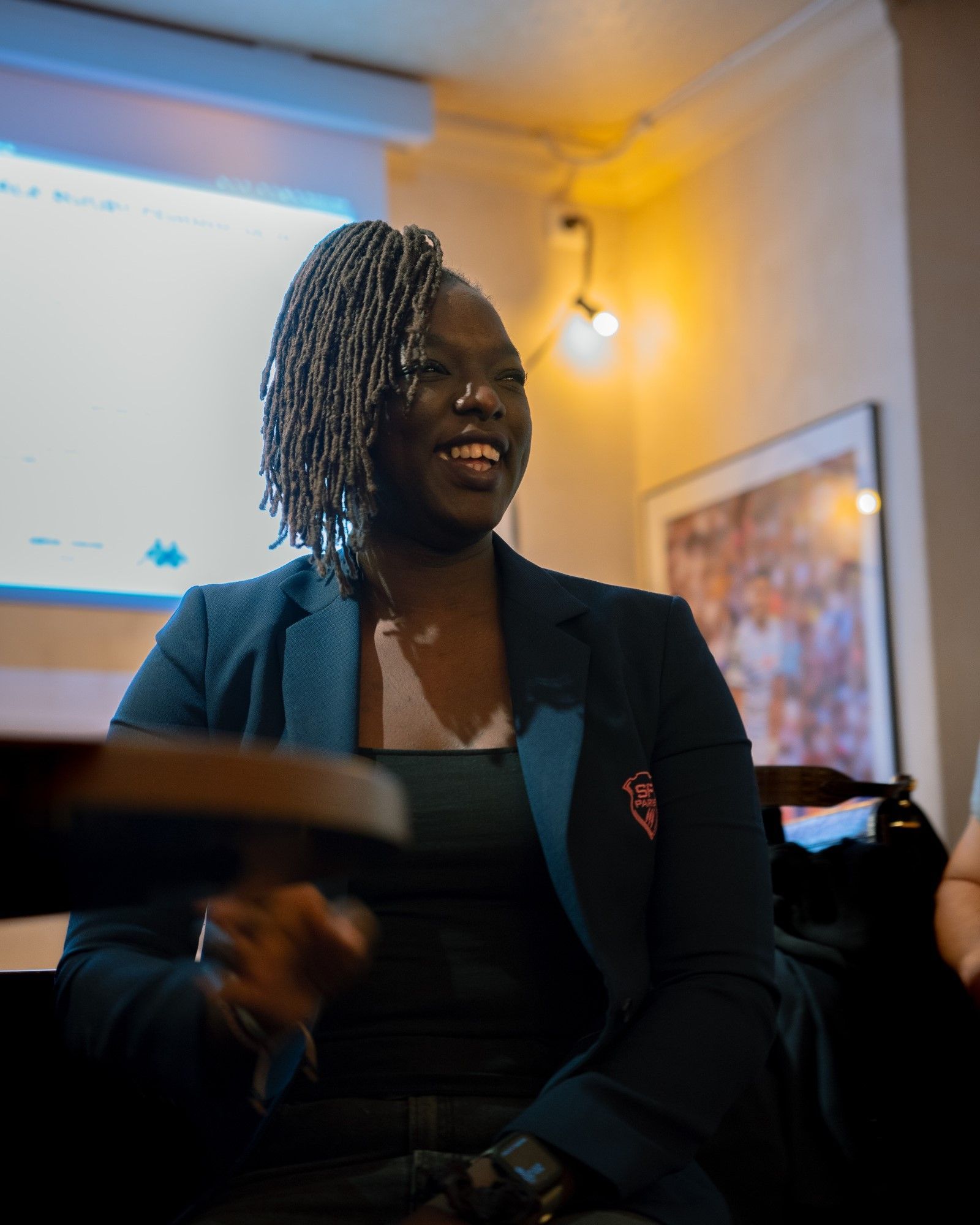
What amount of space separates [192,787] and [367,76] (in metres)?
3.70

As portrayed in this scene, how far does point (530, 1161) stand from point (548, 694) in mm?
438

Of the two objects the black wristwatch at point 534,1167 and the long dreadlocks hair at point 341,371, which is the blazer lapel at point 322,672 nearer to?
the long dreadlocks hair at point 341,371

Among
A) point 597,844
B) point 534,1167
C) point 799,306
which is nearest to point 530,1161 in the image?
point 534,1167

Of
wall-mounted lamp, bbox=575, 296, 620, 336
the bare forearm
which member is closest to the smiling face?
the bare forearm

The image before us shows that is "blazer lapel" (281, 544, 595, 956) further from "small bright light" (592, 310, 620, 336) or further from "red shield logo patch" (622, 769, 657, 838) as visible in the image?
"small bright light" (592, 310, 620, 336)

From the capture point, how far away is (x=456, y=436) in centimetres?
137

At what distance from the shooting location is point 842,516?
364 cm

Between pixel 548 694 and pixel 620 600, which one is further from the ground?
pixel 620 600

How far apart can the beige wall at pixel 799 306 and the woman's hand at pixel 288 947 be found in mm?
2781

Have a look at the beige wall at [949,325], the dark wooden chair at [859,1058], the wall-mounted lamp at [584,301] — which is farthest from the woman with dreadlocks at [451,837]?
the wall-mounted lamp at [584,301]

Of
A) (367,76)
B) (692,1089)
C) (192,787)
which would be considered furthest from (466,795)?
(367,76)

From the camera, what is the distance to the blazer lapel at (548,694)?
4.03ft

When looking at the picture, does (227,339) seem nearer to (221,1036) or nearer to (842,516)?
(842,516)

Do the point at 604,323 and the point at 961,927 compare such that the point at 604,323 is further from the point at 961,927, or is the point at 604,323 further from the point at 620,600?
the point at 620,600
